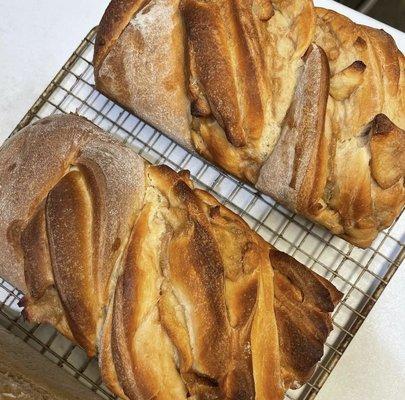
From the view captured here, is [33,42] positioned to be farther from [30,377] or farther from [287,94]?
[30,377]

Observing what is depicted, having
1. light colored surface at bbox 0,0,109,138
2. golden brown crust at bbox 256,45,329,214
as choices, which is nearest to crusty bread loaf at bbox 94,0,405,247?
golden brown crust at bbox 256,45,329,214

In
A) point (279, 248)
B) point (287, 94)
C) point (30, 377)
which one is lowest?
point (30, 377)

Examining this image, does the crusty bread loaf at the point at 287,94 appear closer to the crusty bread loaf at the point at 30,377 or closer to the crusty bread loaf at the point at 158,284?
the crusty bread loaf at the point at 158,284

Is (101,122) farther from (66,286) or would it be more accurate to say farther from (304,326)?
(304,326)

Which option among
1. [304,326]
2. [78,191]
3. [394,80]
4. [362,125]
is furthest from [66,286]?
[394,80]

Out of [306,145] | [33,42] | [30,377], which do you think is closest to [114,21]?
[33,42]
